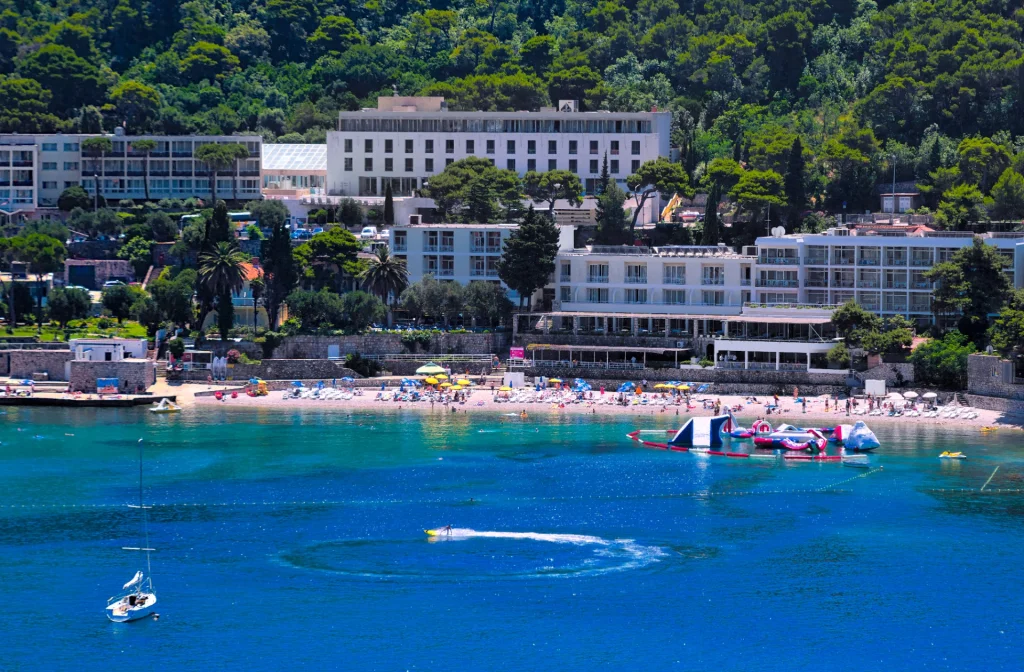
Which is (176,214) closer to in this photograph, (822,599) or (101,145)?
(101,145)

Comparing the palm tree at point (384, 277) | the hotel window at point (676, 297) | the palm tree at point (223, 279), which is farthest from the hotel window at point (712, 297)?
the palm tree at point (223, 279)

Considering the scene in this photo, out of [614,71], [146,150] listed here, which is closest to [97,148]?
[146,150]

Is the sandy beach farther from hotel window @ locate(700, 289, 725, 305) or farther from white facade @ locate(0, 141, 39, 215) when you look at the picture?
white facade @ locate(0, 141, 39, 215)

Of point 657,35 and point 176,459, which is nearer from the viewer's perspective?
point 176,459

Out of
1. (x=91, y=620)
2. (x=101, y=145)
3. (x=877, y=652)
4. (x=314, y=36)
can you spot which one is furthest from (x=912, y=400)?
(x=314, y=36)

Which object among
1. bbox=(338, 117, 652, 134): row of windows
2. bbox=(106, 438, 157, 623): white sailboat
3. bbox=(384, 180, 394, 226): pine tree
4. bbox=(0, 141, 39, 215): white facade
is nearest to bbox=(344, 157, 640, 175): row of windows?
bbox=(338, 117, 652, 134): row of windows

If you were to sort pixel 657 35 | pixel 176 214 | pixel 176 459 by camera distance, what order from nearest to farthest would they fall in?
pixel 176 459
pixel 176 214
pixel 657 35

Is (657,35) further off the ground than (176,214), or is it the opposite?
(657,35)
